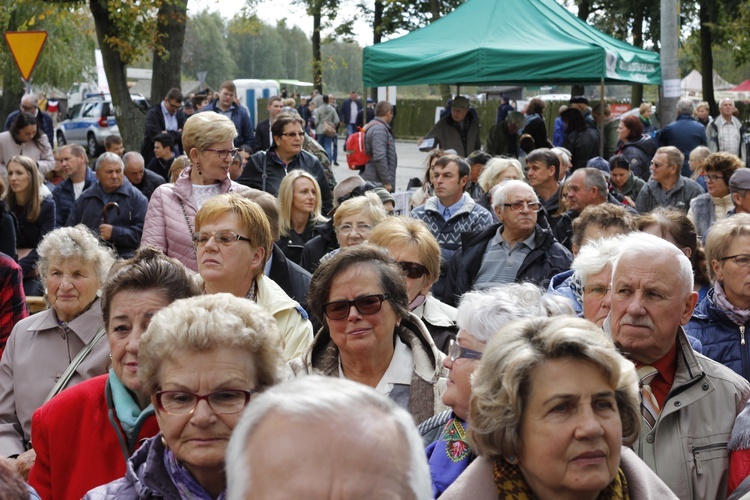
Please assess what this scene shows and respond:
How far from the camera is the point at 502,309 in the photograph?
3.34m

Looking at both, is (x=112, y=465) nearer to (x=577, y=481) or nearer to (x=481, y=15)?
(x=577, y=481)

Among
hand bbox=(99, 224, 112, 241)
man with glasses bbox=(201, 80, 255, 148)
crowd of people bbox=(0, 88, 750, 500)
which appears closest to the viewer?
crowd of people bbox=(0, 88, 750, 500)

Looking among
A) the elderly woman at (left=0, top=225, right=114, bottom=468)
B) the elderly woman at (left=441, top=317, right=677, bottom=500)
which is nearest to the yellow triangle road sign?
the elderly woman at (left=0, top=225, right=114, bottom=468)

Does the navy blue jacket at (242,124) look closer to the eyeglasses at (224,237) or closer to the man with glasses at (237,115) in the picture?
the man with glasses at (237,115)

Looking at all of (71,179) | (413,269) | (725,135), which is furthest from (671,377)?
(725,135)

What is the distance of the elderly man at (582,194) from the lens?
27.5ft

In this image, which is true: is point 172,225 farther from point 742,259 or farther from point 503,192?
point 742,259

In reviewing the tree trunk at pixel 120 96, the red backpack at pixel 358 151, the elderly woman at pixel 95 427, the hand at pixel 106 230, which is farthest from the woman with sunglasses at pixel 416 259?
the tree trunk at pixel 120 96

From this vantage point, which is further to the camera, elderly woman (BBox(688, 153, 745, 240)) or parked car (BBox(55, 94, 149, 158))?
parked car (BBox(55, 94, 149, 158))

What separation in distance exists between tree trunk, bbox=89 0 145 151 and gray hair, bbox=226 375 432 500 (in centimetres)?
1905

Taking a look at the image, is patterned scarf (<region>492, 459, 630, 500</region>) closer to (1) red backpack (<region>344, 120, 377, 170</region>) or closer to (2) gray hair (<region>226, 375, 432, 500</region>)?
(2) gray hair (<region>226, 375, 432, 500</region>)

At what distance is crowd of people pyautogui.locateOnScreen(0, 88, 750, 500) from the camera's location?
209 cm

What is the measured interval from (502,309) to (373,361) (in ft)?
2.90

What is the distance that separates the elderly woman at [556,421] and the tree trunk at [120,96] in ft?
60.4
